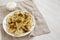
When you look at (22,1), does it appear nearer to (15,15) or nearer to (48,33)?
(15,15)

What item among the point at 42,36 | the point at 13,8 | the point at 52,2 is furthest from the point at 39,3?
the point at 42,36

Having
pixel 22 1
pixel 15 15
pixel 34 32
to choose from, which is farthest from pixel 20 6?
pixel 34 32

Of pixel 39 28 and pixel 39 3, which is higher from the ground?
pixel 39 3

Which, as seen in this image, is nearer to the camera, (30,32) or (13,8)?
(30,32)

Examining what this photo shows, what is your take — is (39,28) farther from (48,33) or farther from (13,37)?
(13,37)

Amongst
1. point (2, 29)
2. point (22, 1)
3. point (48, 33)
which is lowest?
point (48, 33)

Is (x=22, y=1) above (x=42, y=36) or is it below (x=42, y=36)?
above
